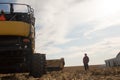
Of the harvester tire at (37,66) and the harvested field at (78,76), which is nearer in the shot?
the harvested field at (78,76)

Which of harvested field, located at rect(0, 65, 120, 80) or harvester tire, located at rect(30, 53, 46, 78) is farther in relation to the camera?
harvester tire, located at rect(30, 53, 46, 78)

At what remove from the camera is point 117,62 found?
3441 centimetres

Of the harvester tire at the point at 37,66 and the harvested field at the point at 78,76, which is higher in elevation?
the harvester tire at the point at 37,66

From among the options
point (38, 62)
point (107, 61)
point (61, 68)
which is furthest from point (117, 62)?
point (38, 62)

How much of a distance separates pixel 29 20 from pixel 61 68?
51.6 feet

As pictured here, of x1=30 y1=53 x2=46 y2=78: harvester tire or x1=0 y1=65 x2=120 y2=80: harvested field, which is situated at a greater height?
x1=30 y1=53 x2=46 y2=78: harvester tire

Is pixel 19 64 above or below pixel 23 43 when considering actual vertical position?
below

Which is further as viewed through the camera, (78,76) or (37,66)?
→ (78,76)

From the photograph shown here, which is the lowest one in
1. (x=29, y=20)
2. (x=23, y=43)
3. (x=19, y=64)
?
(x=19, y=64)

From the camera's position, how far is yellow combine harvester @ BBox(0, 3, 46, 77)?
45.1 ft

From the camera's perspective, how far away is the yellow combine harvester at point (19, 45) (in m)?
13.8

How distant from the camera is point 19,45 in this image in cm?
1386

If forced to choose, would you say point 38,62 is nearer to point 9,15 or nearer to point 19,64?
point 19,64

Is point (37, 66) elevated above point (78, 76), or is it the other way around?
point (37, 66)
